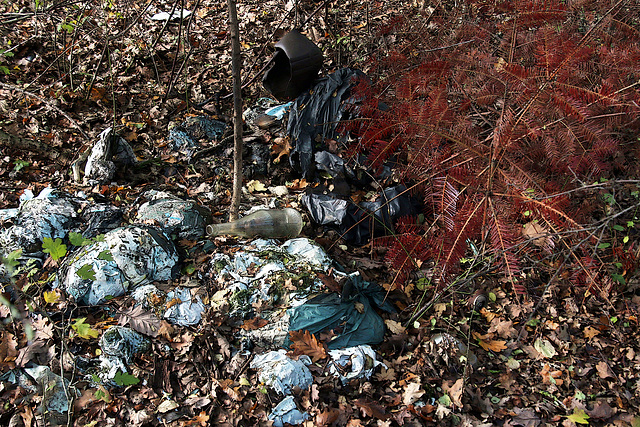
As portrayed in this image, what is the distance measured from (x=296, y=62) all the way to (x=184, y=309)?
7.70 feet

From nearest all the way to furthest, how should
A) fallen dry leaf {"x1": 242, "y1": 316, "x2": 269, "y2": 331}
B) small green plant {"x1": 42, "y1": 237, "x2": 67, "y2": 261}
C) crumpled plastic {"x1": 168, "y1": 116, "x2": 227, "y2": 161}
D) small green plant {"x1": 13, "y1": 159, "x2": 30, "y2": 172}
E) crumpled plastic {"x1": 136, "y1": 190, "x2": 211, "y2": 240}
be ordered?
small green plant {"x1": 42, "y1": 237, "x2": 67, "y2": 261}, fallen dry leaf {"x1": 242, "y1": 316, "x2": 269, "y2": 331}, crumpled plastic {"x1": 136, "y1": 190, "x2": 211, "y2": 240}, small green plant {"x1": 13, "y1": 159, "x2": 30, "y2": 172}, crumpled plastic {"x1": 168, "y1": 116, "x2": 227, "y2": 161}

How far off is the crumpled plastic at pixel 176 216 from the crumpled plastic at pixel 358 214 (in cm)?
84

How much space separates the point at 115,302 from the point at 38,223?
0.84 m

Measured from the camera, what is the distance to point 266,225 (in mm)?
3139

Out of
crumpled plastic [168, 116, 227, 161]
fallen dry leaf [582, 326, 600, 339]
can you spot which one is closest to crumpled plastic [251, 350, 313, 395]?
fallen dry leaf [582, 326, 600, 339]

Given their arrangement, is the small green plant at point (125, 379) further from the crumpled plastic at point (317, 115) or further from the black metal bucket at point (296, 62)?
the black metal bucket at point (296, 62)

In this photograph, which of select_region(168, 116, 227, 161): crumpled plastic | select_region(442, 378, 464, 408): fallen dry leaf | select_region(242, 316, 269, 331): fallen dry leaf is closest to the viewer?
select_region(442, 378, 464, 408): fallen dry leaf

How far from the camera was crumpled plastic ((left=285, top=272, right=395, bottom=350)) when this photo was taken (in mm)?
2514

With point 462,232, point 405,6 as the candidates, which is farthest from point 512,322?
point 405,6

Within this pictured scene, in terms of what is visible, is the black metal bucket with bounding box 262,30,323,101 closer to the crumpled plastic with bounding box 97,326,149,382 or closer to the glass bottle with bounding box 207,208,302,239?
the glass bottle with bounding box 207,208,302,239

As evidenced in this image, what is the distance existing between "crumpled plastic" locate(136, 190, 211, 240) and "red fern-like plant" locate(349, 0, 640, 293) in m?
1.30

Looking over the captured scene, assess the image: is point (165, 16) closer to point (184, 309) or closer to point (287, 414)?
point (184, 309)

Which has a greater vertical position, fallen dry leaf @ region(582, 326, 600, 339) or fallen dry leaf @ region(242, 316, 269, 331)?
fallen dry leaf @ region(242, 316, 269, 331)

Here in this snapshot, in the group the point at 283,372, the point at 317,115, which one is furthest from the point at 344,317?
the point at 317,115
